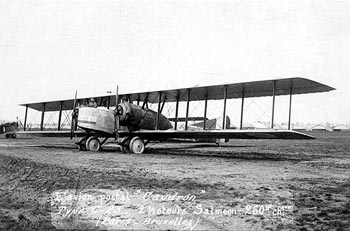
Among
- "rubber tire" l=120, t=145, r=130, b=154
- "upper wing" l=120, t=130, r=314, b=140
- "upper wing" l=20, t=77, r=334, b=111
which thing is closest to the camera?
"upper wing" l=120, t=130, r=314, b=140

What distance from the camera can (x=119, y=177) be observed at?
261 inches

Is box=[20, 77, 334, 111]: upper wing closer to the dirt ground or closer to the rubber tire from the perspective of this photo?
the rubber tire

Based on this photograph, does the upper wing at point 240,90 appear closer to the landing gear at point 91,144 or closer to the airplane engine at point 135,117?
the airplane engine at point 135,117

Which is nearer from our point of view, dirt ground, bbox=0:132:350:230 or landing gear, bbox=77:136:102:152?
dirt ground, bbox=0:132:350:230

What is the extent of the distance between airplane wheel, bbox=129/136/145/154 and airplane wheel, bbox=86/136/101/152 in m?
2.55

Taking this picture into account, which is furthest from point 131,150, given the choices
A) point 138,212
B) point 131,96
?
point 138,212

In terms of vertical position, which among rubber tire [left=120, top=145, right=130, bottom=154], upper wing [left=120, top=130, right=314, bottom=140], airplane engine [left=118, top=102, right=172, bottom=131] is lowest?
rubber tire [left=120, top=145, right=130, bottom=154]

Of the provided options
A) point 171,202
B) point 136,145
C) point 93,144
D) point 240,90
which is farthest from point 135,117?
point 171,202

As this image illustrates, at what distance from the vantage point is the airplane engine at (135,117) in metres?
14.6

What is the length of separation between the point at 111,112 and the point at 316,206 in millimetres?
11556

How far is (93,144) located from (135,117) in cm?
289

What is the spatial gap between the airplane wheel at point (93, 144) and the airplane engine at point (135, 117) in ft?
7.09

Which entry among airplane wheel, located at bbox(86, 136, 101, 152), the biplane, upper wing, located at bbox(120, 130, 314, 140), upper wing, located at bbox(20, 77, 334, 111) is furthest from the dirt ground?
airplane wheel, located at bbox(86, 136, 101, 152)

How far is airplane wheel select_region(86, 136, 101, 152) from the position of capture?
1576cm
